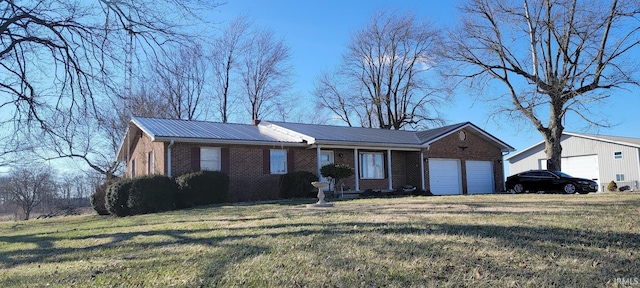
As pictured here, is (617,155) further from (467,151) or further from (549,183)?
(467,151)

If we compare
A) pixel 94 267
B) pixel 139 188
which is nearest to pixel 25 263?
pixel 94 267

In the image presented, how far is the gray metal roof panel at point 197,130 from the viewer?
17.4m

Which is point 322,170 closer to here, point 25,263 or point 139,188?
point 139,188

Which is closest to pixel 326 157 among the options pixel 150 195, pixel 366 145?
pixel 366 145

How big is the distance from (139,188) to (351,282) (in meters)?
12.5

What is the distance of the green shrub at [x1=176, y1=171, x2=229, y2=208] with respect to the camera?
1584 centimetres

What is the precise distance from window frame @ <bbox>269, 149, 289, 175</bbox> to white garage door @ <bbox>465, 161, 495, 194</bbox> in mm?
10585

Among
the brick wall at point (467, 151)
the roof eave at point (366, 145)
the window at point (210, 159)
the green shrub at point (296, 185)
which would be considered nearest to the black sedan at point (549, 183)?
the brick wall at point (467, 151)

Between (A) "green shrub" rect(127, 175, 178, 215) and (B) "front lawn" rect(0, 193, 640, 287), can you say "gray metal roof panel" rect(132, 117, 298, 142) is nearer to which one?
(A) "green shrub" rect(127, 175, 178, 215)

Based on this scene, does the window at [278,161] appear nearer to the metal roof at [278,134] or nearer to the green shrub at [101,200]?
the metal roof at [278,134]

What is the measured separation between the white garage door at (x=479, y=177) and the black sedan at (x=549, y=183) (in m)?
1.87

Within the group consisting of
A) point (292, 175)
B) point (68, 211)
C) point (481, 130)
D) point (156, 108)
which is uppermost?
point (156, 108)

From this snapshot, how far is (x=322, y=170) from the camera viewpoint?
18766 millimetres

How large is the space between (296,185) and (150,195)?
5557 mm
